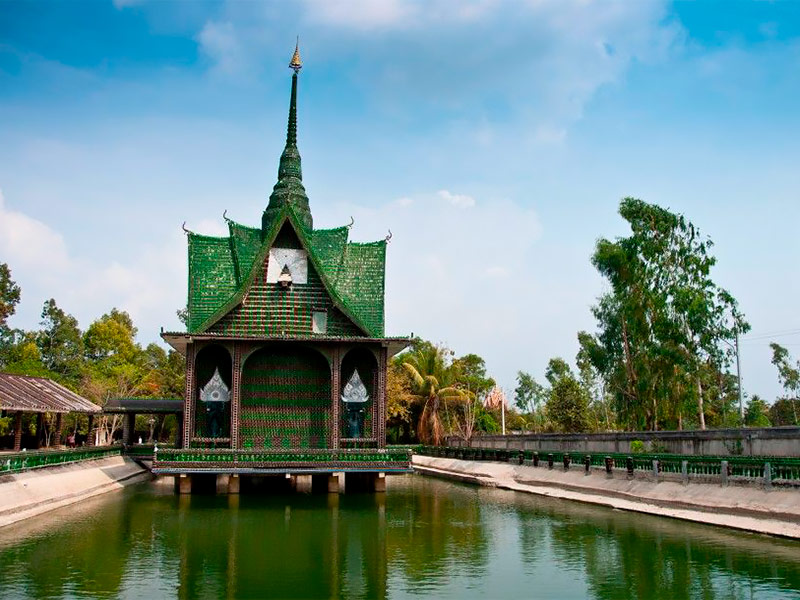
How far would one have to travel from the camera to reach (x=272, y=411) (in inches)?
1169

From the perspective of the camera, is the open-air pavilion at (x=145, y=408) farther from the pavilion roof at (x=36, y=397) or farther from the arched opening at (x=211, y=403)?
the arched opening at (x=211, y=403)

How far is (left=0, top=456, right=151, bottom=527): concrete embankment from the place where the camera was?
1964 cm

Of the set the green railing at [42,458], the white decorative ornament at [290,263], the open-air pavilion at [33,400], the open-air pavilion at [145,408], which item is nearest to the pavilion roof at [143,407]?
the open-air pavilion at [145,408]

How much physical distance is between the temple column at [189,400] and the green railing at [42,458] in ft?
13.9

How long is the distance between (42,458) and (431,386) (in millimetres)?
31392

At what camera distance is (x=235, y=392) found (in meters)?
28.3

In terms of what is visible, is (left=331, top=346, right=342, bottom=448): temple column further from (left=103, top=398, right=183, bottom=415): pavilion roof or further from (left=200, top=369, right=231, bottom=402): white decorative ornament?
(left=103, top=398, right=183, bottom=415): pavilion roof

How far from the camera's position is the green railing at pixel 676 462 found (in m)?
18.1

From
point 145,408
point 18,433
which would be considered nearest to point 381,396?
point 145,408

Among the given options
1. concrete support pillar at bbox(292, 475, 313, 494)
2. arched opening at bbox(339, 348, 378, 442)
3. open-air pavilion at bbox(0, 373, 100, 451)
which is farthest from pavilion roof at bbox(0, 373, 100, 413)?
arched opening at bbox(339, 348, 378, 442)

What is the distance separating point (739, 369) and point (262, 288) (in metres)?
23.4

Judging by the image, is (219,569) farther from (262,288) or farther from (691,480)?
(262,288)

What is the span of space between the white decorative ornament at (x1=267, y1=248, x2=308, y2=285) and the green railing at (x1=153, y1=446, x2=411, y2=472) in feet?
26.5

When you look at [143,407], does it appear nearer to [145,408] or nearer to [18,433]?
[145,408]
